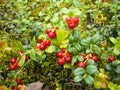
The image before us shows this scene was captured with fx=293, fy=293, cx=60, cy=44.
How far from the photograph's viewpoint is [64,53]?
1998mm

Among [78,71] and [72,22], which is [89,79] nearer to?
[78,71]

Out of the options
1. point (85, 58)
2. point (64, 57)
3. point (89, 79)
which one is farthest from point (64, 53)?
point (89, 79)

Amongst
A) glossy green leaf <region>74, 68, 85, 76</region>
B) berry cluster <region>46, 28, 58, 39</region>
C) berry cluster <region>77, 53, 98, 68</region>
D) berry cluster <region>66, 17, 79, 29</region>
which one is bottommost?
glossy green leaf <region>74, 68, 85, 76</region>

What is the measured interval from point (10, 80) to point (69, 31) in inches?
23.7

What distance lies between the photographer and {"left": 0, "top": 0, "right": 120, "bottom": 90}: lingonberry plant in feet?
6.47

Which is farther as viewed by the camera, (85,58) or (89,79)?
(85,58)

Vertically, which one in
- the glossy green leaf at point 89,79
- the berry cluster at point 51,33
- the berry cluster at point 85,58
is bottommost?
the glossy green leaf at point 89,79

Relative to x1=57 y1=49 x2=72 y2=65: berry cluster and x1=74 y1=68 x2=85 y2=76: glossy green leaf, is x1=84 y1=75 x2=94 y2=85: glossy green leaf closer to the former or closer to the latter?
x1=74 y1=68 x2=85 y2=76: glossy green leaf

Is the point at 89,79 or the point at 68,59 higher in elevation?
the point at 68,59

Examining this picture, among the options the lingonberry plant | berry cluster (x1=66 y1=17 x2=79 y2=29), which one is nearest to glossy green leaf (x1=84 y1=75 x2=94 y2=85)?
the lingonberry plant

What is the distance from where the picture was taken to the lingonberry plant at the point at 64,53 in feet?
6.47

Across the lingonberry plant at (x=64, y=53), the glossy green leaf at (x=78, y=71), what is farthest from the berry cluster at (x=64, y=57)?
the glossy green leaf at (x=78, y=71)

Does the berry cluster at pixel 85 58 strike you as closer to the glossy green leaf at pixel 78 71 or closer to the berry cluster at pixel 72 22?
the glossy green leaf at pixel 78 71

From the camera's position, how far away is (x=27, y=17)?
3.20 m
